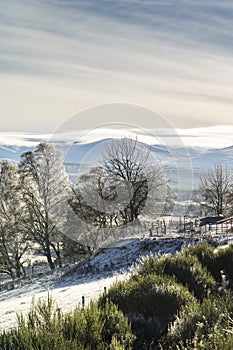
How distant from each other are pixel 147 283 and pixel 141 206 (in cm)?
2932

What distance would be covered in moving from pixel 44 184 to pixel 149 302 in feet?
78.9

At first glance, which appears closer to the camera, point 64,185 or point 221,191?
point 64,185

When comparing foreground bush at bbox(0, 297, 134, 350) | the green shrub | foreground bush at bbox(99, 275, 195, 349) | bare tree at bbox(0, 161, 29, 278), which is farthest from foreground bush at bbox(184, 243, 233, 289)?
bare tree at bbox(0, 161, 29, 278)

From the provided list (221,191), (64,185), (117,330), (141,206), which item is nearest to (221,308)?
(117,330)

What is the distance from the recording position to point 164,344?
550cm

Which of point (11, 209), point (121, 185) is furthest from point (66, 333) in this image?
point (121, 185)

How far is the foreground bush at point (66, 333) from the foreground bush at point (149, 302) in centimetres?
53

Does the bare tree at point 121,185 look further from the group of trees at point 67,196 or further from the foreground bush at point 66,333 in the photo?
the foreground bush at point 66,333

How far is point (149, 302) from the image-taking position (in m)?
6.86

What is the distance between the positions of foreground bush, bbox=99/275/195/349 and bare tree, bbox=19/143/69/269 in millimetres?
22851

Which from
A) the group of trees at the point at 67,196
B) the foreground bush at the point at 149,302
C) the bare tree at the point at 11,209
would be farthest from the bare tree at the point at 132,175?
the foreground bush at the point at 149,302

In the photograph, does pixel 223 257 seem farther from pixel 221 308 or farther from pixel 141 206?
pixel 141 206

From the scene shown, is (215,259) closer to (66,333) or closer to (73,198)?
(66,333)

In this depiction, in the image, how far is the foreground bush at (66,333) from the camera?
14.3 ft
